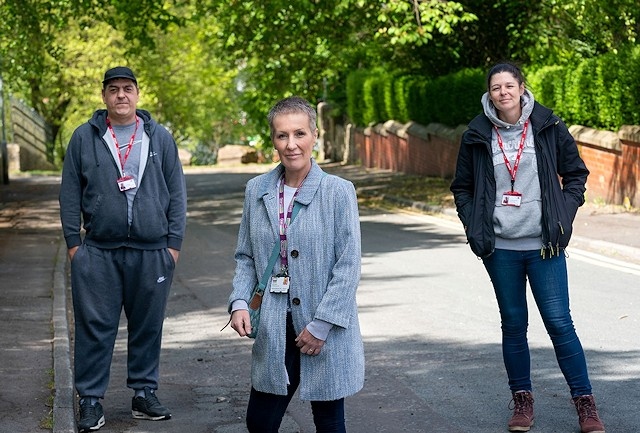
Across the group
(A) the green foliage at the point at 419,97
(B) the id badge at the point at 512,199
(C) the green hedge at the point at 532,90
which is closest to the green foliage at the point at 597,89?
(C) the green hedge at the point at 532,90

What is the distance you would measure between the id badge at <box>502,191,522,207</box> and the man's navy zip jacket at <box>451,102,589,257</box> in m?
0.06

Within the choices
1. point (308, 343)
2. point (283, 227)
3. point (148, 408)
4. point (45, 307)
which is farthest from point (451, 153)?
point (308, 343)

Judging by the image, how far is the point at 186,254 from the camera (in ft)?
54.4

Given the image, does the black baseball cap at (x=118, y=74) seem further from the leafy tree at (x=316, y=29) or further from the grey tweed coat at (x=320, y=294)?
the leafy tree at (x=316, y=29)

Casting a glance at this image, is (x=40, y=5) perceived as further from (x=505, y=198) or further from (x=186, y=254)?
(x=505, y=198)

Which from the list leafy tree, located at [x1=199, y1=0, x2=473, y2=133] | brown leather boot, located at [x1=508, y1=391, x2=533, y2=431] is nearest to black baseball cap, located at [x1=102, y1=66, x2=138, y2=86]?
brown leather boot, located at [x1=508, y1=391, x2=533, y2=431]

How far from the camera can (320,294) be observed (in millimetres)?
5105

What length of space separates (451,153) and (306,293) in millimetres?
24494

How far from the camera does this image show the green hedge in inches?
783

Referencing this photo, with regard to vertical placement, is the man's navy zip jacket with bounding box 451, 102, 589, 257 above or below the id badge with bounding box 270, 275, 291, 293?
above

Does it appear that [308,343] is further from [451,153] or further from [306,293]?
[451,153]

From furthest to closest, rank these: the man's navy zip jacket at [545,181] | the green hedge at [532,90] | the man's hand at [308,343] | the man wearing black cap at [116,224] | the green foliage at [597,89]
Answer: the green hedge at [532,90] → the green foliage at [597,89] → the man wearing black cap at [116,224] → the man's navy zip jacket at [545,181] → the man's hand at [308,343]

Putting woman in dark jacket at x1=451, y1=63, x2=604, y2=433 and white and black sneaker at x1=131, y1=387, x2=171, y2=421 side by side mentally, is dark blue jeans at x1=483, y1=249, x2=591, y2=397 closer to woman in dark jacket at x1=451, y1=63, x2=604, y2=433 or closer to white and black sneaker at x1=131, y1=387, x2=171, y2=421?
woman in dark jacket at x1=451, y1=63, x2=604, y2=433

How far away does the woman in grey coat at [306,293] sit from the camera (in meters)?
5.07
